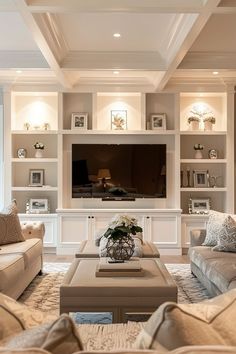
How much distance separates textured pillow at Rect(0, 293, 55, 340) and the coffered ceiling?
2901 mm

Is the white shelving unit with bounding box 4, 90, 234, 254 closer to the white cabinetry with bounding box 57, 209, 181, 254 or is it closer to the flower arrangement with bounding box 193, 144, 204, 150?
the white cabinetry with bounding box 57, 209, 181, 254

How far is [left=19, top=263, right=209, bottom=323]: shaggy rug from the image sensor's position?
4.10 metres

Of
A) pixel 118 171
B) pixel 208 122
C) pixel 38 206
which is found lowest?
pixel 38 206

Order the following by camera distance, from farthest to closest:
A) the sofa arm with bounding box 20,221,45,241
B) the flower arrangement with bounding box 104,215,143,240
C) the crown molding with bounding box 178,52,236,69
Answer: the crown molding with bounding box 178,52,236,69 < the sofa arm with bounding box 20,221,45,241 < the flower arrangement with bounding box 104,215,143,240

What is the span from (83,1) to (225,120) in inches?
172

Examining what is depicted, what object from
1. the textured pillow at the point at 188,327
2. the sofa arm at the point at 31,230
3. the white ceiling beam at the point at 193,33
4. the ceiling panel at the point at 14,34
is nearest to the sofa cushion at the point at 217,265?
the sofa arm at the point at 31,230

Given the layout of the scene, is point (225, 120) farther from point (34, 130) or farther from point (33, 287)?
point (33, 287)

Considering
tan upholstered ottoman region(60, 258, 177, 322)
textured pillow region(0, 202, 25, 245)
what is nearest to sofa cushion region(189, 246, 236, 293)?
tan upholstered ottoman region(60, 258, 177, 322)

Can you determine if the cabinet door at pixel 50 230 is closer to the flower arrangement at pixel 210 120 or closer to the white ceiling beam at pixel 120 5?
the flower arrangement at pixel 210 120

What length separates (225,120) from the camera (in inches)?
297

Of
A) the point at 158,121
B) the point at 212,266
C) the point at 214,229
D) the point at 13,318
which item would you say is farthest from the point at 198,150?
the point at 13,318

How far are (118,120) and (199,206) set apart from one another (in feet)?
6.71

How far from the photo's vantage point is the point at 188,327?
1.09m

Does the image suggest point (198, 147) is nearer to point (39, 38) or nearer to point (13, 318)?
point (39, 38)
